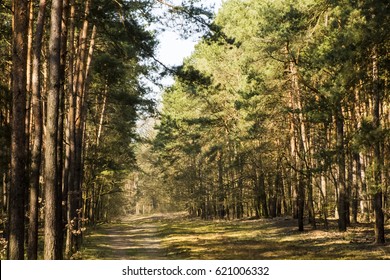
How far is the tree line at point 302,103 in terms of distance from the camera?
15.7 meters

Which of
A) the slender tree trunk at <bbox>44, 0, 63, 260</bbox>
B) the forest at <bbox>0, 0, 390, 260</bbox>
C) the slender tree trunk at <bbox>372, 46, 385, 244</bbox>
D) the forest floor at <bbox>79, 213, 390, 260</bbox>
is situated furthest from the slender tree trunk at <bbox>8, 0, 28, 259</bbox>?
the slender tree trunk at <bbox>372, 46, 385, 244</bbox>

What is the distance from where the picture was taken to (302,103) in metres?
25.9

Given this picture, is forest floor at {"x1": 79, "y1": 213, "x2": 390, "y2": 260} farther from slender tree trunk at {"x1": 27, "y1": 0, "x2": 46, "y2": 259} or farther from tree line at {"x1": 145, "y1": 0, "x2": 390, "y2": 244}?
slender tree trunk at {"x1": 27, "y1": 0, "x2": 46, "y2": 259}

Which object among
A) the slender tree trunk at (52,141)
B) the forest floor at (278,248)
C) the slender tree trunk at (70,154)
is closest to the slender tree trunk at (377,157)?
the forest floor at (278,248)

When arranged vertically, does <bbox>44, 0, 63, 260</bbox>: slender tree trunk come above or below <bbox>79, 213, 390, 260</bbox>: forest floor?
above

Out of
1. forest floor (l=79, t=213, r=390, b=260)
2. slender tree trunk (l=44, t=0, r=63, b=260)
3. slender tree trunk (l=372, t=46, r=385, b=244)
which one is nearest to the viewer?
slender tree trunk (l=44, t=0, r=63, b=260)

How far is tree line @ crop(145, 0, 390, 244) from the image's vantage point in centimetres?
1567

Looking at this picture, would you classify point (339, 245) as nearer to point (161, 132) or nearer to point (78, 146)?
point (78, 146)

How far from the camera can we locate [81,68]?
63.5 feet

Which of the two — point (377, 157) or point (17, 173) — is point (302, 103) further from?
point (17, 173)

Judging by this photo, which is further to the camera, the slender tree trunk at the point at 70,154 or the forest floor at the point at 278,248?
the slender tree trunk at the point at 70,154

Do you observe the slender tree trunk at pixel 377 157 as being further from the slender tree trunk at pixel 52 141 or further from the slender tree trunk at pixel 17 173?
the slender tree trunk at pixel 17 173

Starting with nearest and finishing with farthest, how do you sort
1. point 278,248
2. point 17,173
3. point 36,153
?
point 17,173 < point 36,153 < point 278,248

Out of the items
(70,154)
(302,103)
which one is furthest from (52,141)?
(302,103)
